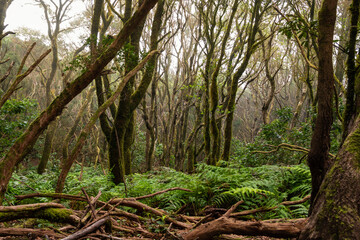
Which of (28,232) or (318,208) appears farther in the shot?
(28,232)

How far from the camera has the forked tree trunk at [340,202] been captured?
5.04 feet

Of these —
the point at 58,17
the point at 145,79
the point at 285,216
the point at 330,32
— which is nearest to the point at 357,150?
the point at 330,32

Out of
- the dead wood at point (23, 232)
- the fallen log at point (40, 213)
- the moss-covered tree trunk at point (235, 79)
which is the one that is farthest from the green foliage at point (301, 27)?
the moss-covered tree trunk at point (235, 79)

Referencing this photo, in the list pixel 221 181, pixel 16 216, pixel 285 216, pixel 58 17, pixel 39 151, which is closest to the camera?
pixel 16 216

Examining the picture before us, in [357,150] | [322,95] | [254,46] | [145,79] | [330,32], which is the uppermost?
[254,46]

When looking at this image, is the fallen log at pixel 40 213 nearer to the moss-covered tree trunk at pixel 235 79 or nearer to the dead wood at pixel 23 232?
the dead wood at pixel 23 232

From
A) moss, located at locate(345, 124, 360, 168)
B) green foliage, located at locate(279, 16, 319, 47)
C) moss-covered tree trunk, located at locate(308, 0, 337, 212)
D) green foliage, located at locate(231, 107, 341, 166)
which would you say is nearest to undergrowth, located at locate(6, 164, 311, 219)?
moss-covered tree trunk, located at locate(308, 0, 337, 212)

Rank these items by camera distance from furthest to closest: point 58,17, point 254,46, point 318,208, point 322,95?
point 58,17
point 254,46
point 322,95
point 318,208

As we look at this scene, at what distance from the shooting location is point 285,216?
2748 mm

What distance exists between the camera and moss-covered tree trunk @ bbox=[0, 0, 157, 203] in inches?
89.6

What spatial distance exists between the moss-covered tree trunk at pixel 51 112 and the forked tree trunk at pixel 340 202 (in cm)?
232

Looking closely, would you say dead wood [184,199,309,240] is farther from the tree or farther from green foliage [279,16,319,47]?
the tree

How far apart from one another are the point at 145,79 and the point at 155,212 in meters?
4.49

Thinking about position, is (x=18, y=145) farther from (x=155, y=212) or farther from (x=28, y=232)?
(x=155, y=212)
